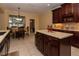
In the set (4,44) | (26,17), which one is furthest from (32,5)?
(4,44)

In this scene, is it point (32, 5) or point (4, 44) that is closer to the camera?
point (32, 5)

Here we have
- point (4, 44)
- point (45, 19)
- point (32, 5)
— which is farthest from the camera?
point (45, 19)

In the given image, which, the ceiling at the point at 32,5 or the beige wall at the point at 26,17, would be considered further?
the beige wall at the point at 26,17

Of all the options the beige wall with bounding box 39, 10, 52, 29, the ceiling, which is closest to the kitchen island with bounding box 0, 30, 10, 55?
the ceiling

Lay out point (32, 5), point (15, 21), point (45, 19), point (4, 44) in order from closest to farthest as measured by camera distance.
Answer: point (32, 5)
point (4, 44)
point (15, 21)
point (45, 19)

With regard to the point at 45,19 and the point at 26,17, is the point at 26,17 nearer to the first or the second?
the point at 26,17

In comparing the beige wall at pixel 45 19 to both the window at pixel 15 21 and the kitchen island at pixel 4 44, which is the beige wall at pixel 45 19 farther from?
the kitchen island at pixel 4 44

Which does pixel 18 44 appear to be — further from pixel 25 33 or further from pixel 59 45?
pixel 59 45

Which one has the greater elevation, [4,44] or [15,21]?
[15,21]

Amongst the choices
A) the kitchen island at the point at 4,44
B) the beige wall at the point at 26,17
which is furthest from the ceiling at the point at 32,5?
the kitchen island at the point at 4,44

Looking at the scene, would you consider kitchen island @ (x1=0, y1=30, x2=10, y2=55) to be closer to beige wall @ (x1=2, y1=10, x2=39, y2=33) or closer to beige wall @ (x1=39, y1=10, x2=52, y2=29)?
beige wall @ (x1=2, y1=10, x2=39, y2=33)

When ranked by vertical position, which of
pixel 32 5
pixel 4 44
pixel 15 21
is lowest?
pixel 4 44

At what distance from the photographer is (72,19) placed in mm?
3859

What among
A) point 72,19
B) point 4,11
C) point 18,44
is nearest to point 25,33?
point 18,44
